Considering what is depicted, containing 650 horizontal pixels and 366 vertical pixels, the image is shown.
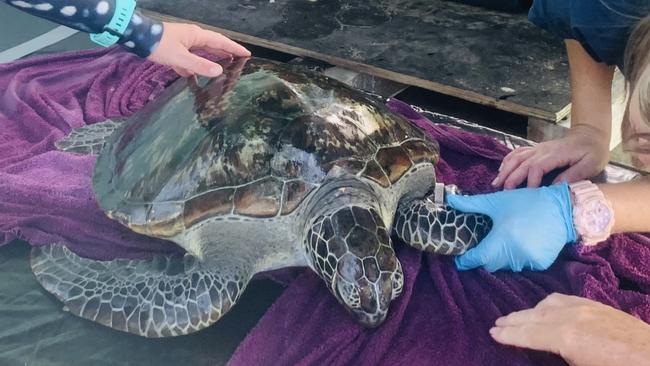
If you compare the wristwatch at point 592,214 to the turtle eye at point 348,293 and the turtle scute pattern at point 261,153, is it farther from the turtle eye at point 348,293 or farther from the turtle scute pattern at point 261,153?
the turtle eye at point 348,293

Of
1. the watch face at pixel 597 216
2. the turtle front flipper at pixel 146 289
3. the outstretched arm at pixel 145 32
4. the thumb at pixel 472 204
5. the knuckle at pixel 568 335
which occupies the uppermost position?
the outstretched arm at pixel 145 32

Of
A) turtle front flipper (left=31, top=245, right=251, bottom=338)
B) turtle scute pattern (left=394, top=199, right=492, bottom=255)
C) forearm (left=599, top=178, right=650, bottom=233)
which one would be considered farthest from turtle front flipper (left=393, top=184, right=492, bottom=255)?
turtle front flipper (left=31, top=245, right=251, bottom=338)

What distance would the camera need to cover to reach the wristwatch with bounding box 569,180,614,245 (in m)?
1.27

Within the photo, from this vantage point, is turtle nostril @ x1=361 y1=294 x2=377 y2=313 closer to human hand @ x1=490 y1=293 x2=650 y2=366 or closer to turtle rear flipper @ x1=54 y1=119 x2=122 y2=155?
human hand @ x1=490 y1=293 x2=650 y2=366

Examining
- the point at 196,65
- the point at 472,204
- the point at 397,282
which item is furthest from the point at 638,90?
the point at 196,65

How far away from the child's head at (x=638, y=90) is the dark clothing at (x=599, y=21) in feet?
0.29

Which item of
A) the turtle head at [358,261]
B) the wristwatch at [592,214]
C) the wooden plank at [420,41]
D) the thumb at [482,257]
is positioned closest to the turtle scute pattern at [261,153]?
the turtle head at [358,261]

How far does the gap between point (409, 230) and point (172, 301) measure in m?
0.48

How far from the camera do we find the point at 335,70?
7.32ft

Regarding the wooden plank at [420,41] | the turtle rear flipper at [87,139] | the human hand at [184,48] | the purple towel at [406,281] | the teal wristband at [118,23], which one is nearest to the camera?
the purple towel at [406,281]

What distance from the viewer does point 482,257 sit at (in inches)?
51.2

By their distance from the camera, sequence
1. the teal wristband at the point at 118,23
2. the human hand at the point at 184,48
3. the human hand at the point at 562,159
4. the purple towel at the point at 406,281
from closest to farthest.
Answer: the purple towel at the point at 406,281 → the teal wristband at the point at 118,23 → the human hand at the point at 184,48 → the human hand at the point at 562,159

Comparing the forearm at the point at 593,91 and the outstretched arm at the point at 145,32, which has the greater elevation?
the outstretched arm at the point at 145,32

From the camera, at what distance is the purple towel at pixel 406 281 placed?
3.84ft
